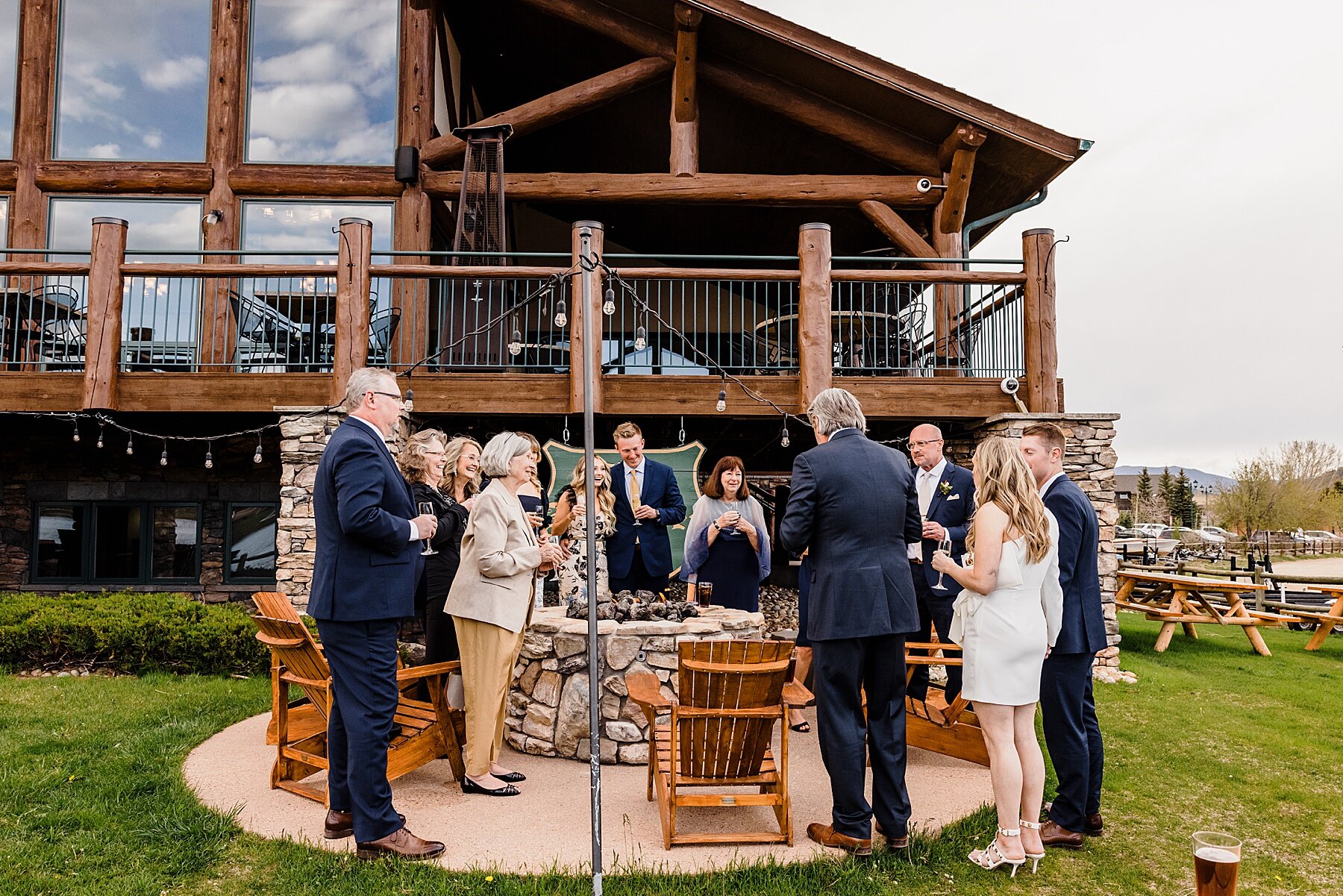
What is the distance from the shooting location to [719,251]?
14906 mm

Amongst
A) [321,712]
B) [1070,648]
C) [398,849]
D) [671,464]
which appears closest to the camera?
[398,849]

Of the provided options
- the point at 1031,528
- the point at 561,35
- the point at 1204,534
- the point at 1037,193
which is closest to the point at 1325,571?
the point at 1204,534

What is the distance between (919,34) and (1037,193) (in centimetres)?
3619

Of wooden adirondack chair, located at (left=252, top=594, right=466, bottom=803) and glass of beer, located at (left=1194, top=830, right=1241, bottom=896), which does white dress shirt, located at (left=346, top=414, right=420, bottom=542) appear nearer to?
wooden adirondack chair, located at (left=252, top=594, right=466, bottom=803)

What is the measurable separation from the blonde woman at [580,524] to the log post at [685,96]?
4245mm

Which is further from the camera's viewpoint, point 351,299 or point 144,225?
point 144,225

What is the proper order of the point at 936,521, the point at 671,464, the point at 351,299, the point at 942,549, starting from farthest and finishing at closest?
the point at 671,464, the point at 351,299, the point at 936,521, the point at 942,549

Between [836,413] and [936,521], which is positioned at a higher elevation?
[836,413]

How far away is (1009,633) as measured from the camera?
3518 millimetres

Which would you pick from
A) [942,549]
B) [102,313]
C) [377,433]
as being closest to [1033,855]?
[942,549]

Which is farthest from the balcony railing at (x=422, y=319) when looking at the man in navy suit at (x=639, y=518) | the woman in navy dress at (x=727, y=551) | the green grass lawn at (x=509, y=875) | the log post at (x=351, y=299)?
the green grass lawn at (x=509, y=875)

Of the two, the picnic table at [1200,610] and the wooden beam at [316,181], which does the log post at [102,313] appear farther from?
the picnic table at [1200,610]

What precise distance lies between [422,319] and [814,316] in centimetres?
461

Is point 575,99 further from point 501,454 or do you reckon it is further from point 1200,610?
point 1200,610
